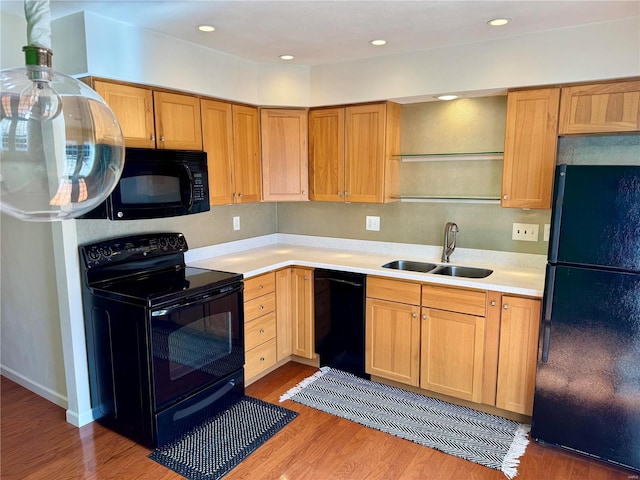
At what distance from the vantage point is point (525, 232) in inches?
117

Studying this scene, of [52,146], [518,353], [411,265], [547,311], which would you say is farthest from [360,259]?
[52,146]

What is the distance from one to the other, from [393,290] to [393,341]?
1.24ft

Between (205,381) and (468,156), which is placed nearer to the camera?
(205,381)

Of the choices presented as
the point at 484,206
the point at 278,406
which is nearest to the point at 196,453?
the point at 278,406

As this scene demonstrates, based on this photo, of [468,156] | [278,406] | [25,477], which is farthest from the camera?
[468,156]

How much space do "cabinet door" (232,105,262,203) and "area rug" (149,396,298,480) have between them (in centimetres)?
→ 154

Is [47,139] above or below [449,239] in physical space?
above

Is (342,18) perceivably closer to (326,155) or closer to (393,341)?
(326,155)

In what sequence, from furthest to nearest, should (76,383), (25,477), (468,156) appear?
(468,156) < (76,383) < (25,477)

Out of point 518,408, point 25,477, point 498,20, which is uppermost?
point 498,20

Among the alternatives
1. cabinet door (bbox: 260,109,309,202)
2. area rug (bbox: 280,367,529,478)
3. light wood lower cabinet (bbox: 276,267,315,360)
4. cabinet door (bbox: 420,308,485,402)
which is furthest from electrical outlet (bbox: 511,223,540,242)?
cabinet door (bbox: 260,109,309,202)

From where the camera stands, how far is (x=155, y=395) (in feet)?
7.78

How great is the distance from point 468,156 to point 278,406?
7.31 ft

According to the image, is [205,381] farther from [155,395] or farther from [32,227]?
[32,227]
